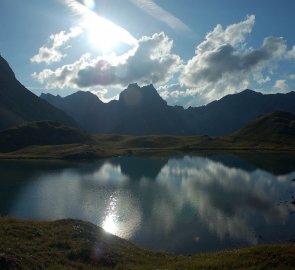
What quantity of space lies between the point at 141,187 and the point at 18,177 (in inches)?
2069

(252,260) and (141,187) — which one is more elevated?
(252,260)

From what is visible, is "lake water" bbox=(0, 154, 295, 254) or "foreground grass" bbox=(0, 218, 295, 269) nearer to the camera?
"foreground grass" bbox=(0, 218, 295, 269)

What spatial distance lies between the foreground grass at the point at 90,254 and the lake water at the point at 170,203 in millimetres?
15126

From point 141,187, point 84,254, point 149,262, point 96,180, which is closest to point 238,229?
point 149,262

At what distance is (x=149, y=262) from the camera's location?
3953cm

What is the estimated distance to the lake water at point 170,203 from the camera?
62.8 m

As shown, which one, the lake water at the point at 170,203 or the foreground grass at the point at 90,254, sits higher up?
the foreground grass at the point at 90,254

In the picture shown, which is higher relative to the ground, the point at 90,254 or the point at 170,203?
the point at 90,254

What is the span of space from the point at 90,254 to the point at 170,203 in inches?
2150

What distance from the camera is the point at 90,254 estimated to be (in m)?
37.7

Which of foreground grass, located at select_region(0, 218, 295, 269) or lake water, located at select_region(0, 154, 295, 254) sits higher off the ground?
foreground grass, located at select_region(0, 218, 295, 269)

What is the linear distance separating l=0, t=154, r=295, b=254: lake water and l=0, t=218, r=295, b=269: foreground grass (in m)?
15.1

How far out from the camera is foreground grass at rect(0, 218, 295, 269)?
3158cm

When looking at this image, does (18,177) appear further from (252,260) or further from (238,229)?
(252,260)
